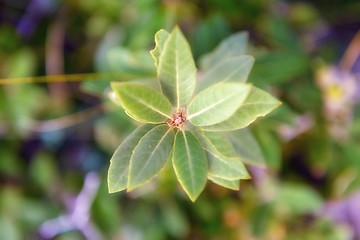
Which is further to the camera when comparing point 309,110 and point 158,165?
point 309,110

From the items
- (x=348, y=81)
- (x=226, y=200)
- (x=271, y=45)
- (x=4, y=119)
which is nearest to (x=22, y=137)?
(x=4, y=119)

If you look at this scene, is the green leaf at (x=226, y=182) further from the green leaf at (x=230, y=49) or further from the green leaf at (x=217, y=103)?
the green leaf at (x=230, y=49)

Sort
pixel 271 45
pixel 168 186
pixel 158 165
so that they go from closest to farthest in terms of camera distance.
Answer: pixel 158 165, pixel 168 186, pixel 271 45

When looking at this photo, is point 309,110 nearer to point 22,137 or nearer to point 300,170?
point 300,170

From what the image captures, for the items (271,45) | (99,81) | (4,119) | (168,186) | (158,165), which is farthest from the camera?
(271,45)

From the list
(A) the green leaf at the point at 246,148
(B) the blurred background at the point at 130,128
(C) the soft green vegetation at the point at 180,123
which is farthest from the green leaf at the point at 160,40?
(B) the blurred background at the point at 130,128
